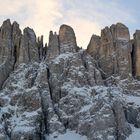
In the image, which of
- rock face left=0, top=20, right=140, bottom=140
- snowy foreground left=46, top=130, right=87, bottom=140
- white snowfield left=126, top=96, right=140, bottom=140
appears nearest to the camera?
rock face left=0, top=20, right=140, bottom=140

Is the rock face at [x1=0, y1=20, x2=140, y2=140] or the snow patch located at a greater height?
the rock face at [x1=0, y1=20, x2=140, y2=140]

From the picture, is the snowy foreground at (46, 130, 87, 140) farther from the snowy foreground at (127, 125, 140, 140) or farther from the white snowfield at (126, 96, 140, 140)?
the white snowfield at (126, 96, 140, 140)

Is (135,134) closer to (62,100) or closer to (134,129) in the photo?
(134,129)

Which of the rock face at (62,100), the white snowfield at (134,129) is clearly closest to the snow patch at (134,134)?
the white snowfield at (134,129)

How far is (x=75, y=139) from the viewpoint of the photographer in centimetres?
17462

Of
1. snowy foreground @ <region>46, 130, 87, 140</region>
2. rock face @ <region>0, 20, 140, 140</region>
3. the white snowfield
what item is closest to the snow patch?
the white snowfield

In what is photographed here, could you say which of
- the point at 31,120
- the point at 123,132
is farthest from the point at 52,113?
the point at 123,132

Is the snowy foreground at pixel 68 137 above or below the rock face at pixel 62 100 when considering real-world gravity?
below

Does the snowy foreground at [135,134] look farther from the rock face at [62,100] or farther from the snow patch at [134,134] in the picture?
the rock face at [62,100]

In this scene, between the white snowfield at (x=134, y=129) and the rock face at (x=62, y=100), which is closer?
the rock face at (x=62, y=100)

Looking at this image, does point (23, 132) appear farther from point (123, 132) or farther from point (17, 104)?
point (123, 132)

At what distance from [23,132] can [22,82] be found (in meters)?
21.4

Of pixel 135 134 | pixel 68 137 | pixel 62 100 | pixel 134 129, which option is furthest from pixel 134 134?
pixel 62 100

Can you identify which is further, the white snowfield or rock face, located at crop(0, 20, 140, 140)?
→ the white snowfield
